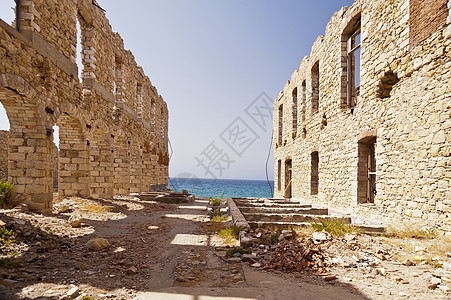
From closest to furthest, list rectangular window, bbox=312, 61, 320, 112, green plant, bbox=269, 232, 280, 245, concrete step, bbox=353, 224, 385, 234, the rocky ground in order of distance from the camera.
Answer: the rocky ground
green plant, bbox=269, 232, 280, 245
concrete step, bbox=353, 224, 385, 234
rectangular window, bbox=312, 61, 320, 112

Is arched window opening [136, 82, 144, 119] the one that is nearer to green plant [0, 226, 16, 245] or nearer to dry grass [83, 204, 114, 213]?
dry grass [83, 204, 114, 213]

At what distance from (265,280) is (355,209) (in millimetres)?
5089

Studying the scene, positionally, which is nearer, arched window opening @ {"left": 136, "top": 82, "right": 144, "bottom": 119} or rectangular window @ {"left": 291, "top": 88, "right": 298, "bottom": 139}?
rectangular window @ {"left": 291, "top": 88, "right": 298, "bottom": 139}

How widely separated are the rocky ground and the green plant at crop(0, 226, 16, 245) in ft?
0.04

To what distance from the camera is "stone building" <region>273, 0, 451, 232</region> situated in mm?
4961

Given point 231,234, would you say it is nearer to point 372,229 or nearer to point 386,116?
point 372,229

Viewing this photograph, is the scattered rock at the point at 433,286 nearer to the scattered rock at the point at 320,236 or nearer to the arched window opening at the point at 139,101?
the scattered rock at the point at 320,236

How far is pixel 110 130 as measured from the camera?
460 inches

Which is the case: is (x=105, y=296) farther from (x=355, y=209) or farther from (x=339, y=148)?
(x=339, y=148)

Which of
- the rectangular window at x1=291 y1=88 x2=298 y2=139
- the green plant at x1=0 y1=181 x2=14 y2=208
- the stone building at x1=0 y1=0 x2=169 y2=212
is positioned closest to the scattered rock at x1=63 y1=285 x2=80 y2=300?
the green plant at x1=0 y1=181 x2=14 y2=208

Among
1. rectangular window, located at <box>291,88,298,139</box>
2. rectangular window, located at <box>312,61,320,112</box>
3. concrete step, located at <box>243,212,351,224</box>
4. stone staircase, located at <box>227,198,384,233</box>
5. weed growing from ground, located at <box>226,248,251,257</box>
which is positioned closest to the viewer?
weed growing from ground, located at <box>226,248,251,257</box>

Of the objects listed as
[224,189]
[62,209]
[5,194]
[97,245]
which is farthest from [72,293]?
[224,189]

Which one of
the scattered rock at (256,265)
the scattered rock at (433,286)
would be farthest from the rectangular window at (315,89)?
the scattered rock at (433,286)

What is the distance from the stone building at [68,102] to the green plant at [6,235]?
2435 mm
